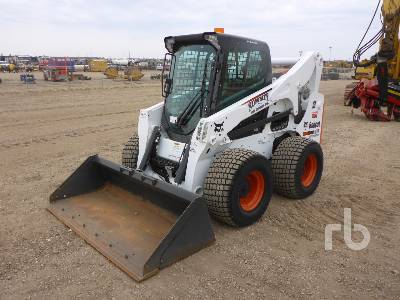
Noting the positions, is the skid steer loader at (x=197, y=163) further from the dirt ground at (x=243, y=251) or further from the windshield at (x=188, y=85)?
the dirt ground at (x=243, y=251)

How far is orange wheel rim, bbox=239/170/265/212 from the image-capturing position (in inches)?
164

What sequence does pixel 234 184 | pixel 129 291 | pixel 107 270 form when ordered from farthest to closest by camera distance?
1. pixel 234 184
2. pixel 107 270
3. pixel 129 291

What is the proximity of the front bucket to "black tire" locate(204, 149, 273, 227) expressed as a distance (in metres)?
0.31

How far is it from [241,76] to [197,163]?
126 centimetres

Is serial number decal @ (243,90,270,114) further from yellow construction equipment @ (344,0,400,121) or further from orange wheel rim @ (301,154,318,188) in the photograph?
yellow construction equipment @ (344,0,400,121)

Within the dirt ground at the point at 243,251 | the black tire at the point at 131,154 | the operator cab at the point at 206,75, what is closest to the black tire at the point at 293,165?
the dirt ground at the point at 243,251

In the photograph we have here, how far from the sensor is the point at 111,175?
181 inches

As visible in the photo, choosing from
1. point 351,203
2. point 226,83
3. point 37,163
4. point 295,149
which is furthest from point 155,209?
point 37,163

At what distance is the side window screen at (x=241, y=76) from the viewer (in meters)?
4.32

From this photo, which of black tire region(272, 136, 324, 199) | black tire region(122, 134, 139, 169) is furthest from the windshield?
black tire region(272, 136, 324, 199)

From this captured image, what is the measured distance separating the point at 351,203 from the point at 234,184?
81.4 inches

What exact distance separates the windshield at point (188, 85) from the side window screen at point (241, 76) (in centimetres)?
21

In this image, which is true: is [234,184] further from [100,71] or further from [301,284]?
[100,71]

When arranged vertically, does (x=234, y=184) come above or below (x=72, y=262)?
above
